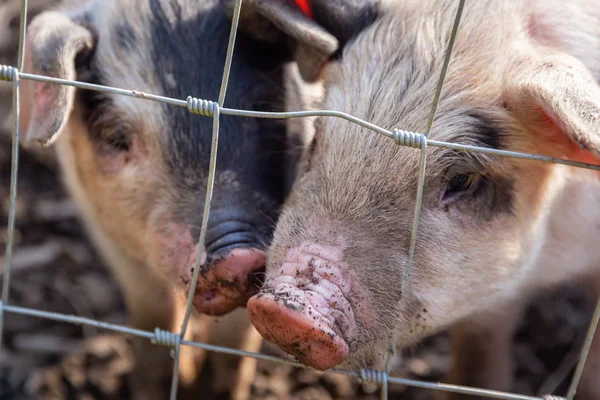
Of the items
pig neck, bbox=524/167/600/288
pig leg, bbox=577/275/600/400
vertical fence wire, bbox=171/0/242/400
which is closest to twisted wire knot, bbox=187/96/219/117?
vertical fence wire, bbox=171/0/242/400

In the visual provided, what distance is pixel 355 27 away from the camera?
2129 mm

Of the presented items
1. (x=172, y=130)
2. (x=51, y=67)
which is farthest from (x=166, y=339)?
(x=51, y=67)

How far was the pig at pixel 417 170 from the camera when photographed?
1627 mm

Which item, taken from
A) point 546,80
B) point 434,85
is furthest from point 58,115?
point 546,80

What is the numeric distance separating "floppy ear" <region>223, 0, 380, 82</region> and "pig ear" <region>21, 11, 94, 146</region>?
496 millimetres

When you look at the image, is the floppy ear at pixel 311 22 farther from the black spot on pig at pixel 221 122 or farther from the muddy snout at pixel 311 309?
the muddy snout at pixel 311 309

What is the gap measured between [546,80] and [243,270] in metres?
0.90

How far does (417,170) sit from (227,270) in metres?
0.56

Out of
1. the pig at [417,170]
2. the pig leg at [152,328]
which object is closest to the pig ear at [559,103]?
the pig at [417,170]

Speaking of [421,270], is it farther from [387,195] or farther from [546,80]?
[546,80]

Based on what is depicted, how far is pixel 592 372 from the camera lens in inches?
111

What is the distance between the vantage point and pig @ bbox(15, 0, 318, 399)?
2035 millimetres

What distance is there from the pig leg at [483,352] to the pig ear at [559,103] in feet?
3.76

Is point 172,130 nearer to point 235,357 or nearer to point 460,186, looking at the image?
point 460,186
